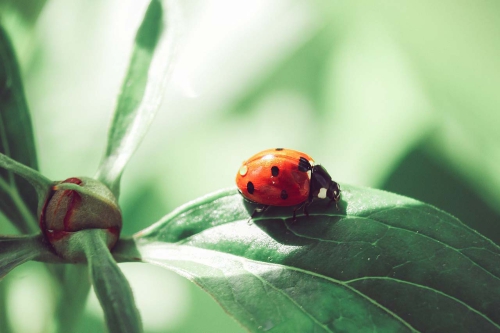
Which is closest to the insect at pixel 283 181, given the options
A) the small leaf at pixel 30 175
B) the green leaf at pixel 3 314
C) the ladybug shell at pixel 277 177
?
the ladybug shell at pixel 277 177

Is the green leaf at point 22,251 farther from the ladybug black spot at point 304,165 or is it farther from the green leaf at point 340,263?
the ladybug black spot at point 304,165

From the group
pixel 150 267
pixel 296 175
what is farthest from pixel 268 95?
pixel 150 267

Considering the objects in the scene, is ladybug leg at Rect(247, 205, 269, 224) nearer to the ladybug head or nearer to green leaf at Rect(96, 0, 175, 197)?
the ladybug head

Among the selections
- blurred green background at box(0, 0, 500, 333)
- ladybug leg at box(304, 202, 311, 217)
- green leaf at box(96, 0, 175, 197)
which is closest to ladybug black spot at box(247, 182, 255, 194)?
ladybug leg at box(304, 202, 311, 217)

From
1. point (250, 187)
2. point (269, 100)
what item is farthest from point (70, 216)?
point (269, 100)

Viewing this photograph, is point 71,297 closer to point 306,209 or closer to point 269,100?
point 306,209
